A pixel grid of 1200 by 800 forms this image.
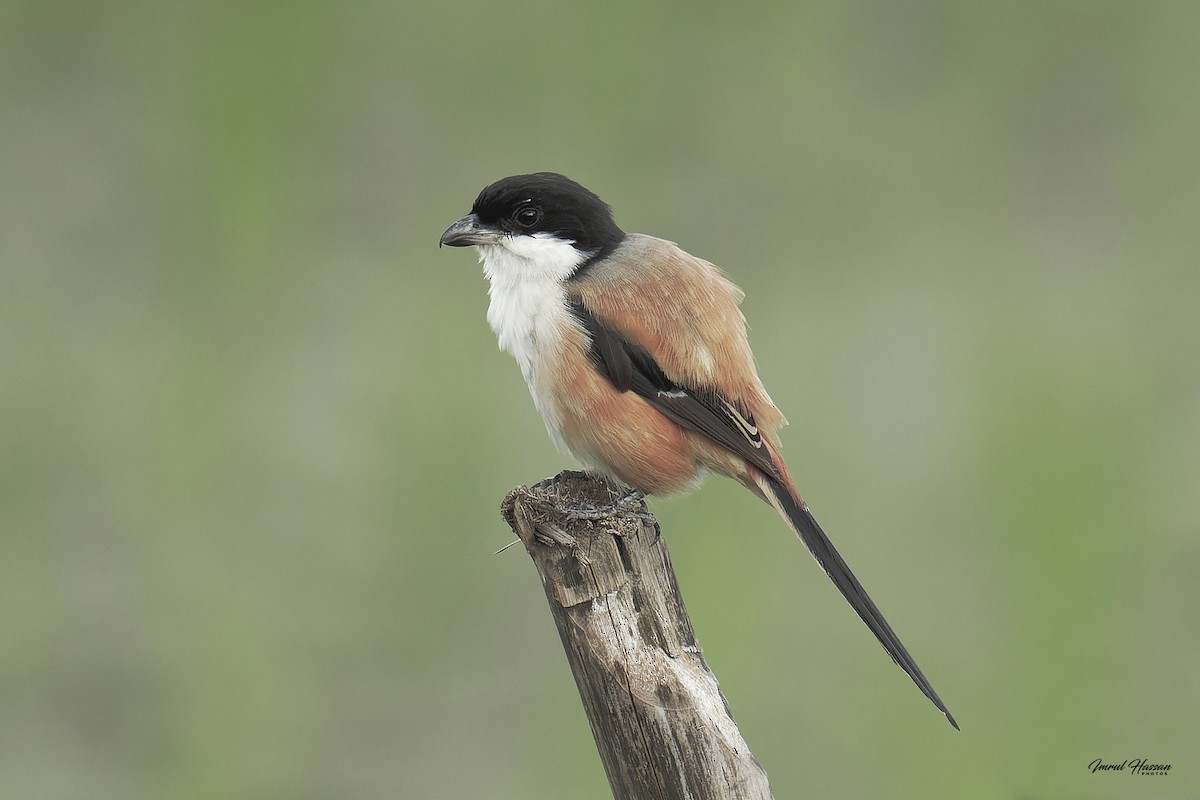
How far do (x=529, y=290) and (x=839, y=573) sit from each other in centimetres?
135

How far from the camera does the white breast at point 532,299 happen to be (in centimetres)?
376

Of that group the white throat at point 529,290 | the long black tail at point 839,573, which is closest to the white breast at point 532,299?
the white throat at point 529,290

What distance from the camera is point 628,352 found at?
144 inches

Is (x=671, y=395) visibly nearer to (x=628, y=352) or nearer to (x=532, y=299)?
(x=628, y=352)

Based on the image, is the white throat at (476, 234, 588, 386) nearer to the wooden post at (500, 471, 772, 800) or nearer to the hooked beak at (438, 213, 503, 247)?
the hooked beak at (438, 213, 503, 247)

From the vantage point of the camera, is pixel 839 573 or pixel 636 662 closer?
pixel 636 662

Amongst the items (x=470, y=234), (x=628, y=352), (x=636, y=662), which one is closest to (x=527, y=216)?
(x=470, y=234)

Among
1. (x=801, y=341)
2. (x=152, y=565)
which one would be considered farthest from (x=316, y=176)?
(x=801, y=341)

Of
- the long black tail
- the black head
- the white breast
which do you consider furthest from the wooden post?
the black head

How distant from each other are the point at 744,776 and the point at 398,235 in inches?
179

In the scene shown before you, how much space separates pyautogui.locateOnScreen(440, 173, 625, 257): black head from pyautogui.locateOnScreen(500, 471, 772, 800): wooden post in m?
1.15

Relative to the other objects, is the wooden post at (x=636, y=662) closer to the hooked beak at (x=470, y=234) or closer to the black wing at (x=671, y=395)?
the black wing at (x=671, y=395)

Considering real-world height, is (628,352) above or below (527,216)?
below

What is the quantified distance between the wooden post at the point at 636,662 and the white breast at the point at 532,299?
77cm
